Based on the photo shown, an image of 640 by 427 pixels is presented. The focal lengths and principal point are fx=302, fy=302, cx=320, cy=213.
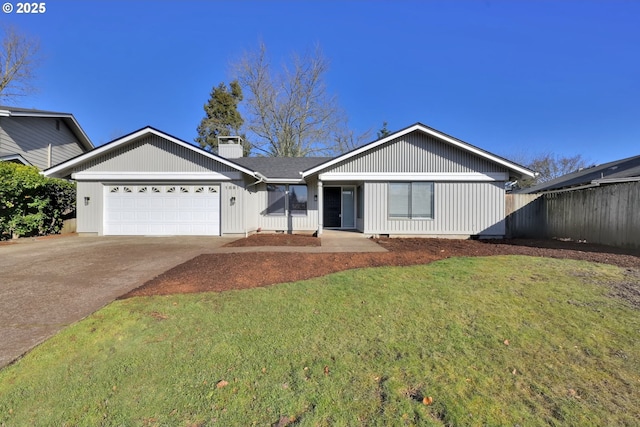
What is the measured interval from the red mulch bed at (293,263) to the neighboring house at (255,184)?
2.41 metres

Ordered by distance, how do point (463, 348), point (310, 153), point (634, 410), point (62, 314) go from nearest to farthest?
point (634, 410) → point (463, 348) → point (62, 314) → point (310, 153)

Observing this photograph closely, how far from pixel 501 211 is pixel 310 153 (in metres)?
18.7

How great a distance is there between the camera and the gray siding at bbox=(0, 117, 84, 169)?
14822 millimetres

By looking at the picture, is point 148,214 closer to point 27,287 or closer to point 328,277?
point 27,287

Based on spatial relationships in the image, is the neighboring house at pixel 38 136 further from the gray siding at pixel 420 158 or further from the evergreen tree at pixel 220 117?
the gray siding at pixel 420 158

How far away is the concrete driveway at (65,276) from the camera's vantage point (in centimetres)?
374

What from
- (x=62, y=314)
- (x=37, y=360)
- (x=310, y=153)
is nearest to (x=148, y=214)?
(x=62, y=314)

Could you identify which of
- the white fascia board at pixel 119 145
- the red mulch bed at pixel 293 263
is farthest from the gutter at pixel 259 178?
the red mulch bed at pixel 293 263

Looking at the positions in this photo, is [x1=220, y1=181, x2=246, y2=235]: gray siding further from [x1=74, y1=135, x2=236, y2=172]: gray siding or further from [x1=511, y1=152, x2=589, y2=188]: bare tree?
[x1=511, y1=152, x2=589, y2=188]: bare tree

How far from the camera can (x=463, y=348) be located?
3.11m

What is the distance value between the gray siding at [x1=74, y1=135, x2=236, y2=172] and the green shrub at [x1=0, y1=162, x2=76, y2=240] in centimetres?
141

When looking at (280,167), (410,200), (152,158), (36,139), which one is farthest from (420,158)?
(36,139)

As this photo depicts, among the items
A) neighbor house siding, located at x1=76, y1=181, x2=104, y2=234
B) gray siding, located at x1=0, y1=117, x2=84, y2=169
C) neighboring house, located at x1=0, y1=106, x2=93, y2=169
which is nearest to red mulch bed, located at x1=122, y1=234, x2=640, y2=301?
neighbor house siding, located at x1=76, y1=181, x2=104, y2=234

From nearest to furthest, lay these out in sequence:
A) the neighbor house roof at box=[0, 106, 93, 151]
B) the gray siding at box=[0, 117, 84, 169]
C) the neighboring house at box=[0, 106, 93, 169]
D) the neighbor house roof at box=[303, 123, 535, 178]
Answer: the neighbor house roof at box=[303, 123, 535, 178], the neighbor house roof at box=[0, 106, 93, 151], the neighboring house at box=[0, 106, 93, 169], the gray siding at box=[0, 117, 84, 169]
